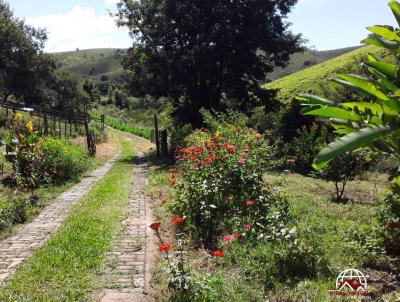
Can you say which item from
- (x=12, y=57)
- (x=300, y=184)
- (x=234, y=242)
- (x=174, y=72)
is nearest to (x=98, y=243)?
(x=234, y=242)

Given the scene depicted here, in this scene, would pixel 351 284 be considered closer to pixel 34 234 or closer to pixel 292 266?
pixel 292 266

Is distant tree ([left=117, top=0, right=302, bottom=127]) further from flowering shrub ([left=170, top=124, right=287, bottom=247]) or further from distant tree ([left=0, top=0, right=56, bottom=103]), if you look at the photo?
flowering shrub ([left=170, top=124, right=287, bottom=247])

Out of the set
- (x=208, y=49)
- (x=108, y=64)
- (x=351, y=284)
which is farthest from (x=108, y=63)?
(x=351, y=284)

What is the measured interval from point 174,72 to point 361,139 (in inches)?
803

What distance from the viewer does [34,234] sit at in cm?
712

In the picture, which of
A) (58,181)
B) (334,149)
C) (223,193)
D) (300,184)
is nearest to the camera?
(334,149)

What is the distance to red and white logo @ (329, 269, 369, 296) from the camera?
3.74 metres

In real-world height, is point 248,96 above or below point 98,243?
above

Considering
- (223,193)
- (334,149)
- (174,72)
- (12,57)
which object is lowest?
(223,193)

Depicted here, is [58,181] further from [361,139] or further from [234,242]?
[361,139]

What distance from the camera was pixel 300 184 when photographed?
11.1 meters

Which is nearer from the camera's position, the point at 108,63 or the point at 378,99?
the point at 378,99

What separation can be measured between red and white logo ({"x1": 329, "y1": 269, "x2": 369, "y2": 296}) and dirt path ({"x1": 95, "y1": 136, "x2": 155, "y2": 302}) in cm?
197

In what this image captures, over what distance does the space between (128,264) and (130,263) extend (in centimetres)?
4
